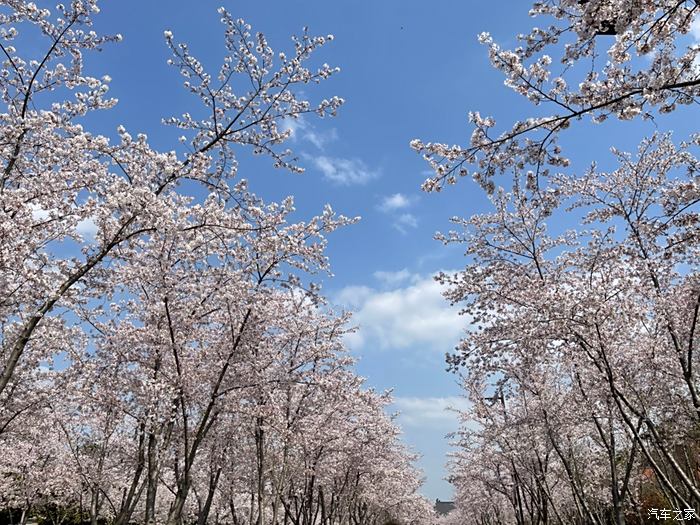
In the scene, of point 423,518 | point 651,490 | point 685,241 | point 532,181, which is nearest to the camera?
point 532,181

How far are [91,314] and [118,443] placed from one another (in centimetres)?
768

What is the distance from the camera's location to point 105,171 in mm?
7258

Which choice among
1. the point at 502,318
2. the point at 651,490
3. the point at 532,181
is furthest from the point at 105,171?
the point at 651,490

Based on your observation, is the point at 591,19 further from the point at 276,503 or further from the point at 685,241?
the point at 276,503

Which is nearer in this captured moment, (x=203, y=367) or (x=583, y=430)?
(x=203, y=367)

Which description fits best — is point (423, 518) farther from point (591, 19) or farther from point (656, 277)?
point (591, 19)

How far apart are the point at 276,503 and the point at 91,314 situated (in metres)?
7.69

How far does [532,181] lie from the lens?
5.47 meters

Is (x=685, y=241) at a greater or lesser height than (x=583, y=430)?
greater

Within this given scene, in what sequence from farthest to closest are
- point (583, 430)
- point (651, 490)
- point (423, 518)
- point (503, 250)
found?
point (423, 518) < point (651, 490) < point (583, 430) < point (503, 250)

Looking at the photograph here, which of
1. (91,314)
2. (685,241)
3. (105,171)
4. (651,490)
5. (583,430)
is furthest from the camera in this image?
(651,490)

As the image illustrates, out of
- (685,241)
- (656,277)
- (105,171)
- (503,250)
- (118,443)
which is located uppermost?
(503,250)

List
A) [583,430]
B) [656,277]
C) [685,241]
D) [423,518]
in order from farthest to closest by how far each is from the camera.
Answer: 1. [423,518]
2. [583,430]
3. [656,277]
4. [685,241]

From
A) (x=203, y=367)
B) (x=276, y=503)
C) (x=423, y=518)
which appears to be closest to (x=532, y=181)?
(x=203, y=367)
